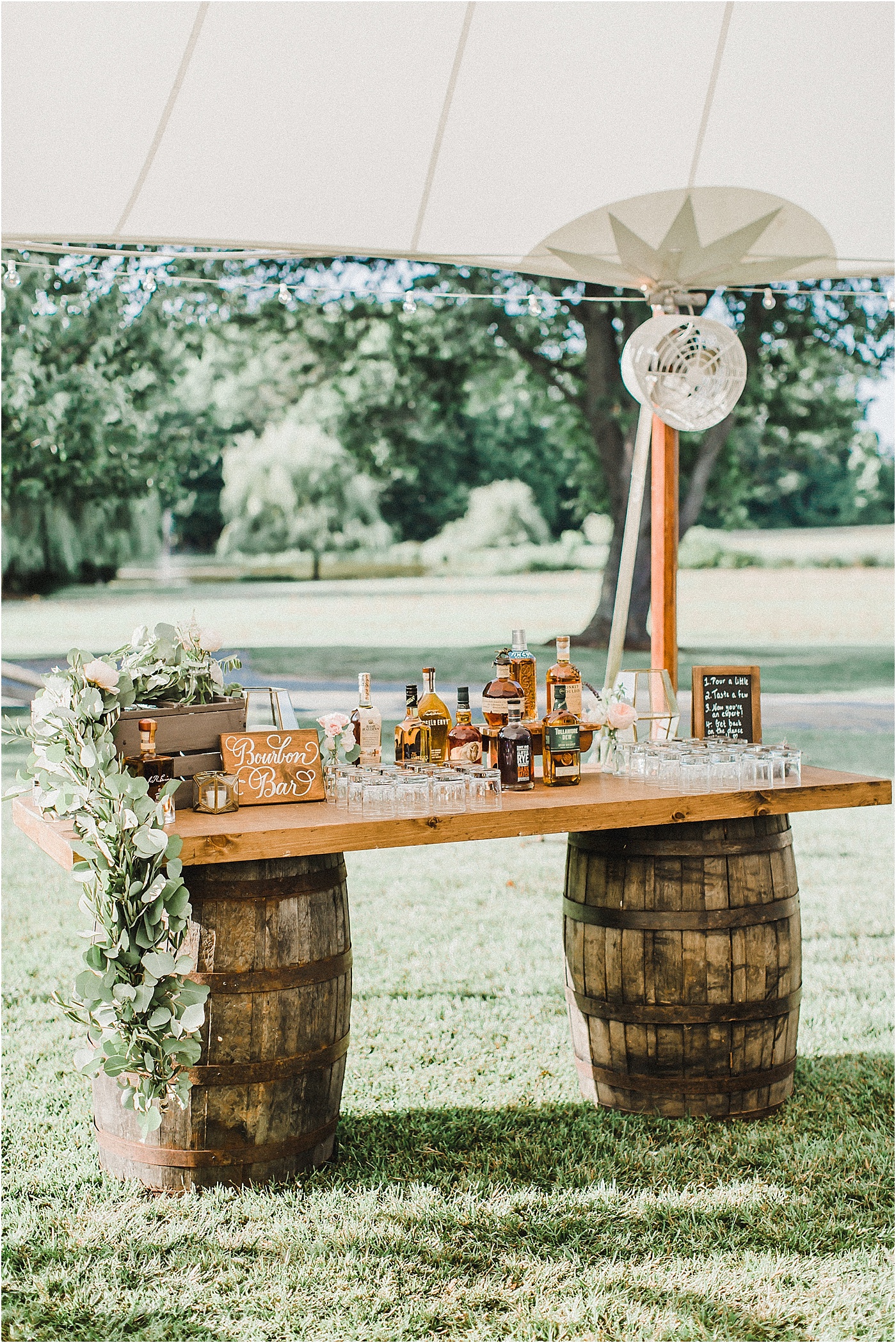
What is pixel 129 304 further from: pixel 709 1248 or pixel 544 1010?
pixel 709 1248

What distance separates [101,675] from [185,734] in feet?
0.86

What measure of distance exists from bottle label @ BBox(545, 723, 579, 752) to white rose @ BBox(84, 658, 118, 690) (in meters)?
1.03

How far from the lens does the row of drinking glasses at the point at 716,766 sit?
2877 mm

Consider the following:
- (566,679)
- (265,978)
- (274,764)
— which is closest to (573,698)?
(566,679)

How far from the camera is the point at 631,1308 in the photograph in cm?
223

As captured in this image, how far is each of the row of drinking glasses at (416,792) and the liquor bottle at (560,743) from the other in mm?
217

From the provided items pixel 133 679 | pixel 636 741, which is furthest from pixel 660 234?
pixel 133 679

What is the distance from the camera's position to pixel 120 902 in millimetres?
2309

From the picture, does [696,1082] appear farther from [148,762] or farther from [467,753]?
[148,762]

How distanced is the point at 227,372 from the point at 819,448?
796 cm

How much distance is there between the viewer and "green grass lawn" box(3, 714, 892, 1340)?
2229 mm

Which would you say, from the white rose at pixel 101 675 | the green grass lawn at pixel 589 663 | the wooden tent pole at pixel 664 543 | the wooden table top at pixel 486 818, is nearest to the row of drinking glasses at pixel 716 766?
the wooden table top at pixel 486 818

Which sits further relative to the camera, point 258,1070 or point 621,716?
point 621,716

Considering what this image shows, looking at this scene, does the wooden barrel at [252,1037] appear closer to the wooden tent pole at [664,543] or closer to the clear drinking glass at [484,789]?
the clear drinking glass at [484,789]
